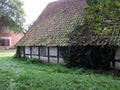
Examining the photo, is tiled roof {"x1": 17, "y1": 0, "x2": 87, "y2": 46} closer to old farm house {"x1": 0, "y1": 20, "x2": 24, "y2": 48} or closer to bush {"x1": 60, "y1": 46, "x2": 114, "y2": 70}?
bush {"x1": 60, "y1": 46, "x2": 114, "y2": 70}

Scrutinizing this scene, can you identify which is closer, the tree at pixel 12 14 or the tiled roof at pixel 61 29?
the tiled roof at pixel 61 29

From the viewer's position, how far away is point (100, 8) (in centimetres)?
783

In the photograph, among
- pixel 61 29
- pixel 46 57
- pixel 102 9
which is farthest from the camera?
pixel 46 57

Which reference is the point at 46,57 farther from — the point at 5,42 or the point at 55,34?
the point at 5,42

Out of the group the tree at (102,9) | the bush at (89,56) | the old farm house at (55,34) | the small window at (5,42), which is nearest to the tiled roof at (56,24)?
the old farm house at (55,34)

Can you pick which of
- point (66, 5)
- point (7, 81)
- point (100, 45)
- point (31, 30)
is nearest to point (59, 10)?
point (66, 5)

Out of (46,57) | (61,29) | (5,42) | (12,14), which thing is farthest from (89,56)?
(5,42)

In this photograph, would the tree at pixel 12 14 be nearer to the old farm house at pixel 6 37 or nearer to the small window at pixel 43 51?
the old farm house at pixel 6 37

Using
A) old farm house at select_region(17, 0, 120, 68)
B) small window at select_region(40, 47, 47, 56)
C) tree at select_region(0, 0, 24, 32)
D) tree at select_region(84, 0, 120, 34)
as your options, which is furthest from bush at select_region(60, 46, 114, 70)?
tree at select_region(0, 0, 24, 32)

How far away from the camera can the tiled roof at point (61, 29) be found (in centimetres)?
1745

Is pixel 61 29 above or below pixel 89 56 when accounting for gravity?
above

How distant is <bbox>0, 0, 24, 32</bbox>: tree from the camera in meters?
51.1

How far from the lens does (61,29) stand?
72.1ft

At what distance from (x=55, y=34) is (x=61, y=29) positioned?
2.11ft
